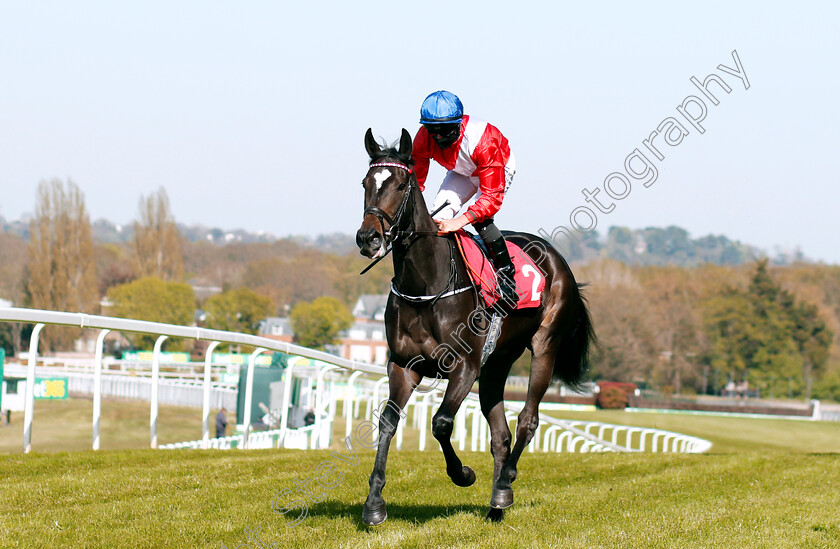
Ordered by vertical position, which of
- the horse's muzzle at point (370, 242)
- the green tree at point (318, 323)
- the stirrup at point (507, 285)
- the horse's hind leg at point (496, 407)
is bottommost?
the green tree at point (318, 323)

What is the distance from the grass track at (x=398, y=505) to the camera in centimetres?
427

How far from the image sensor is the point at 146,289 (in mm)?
61219

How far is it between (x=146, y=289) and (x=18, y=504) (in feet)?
193

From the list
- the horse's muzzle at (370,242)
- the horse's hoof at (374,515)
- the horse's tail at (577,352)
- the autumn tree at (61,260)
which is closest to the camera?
the horse's muzzle at (370,242)

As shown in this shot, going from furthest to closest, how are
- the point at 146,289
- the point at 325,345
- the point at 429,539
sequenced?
the point at 325,345, the point at 146,289, the point at 429,539

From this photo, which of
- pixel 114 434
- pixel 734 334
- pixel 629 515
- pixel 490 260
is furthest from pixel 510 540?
pixel 734 334

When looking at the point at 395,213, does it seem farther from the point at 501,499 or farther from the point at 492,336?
the point at 501,499

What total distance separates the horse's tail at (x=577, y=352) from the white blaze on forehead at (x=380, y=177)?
7.65 ft

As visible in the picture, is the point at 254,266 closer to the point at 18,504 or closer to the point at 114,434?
the point at 114,434

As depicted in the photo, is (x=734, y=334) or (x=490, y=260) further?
(x=734, y=334)

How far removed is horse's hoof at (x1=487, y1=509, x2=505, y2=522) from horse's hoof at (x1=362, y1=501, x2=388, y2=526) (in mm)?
754

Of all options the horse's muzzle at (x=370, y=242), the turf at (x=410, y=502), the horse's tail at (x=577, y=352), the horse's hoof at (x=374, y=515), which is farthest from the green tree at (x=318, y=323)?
the horse's muzzle at (x=370, y=242)

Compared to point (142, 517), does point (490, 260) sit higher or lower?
higher

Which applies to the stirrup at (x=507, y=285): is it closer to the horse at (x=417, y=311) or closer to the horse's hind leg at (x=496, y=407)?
the horse at (x=417, y=311)
